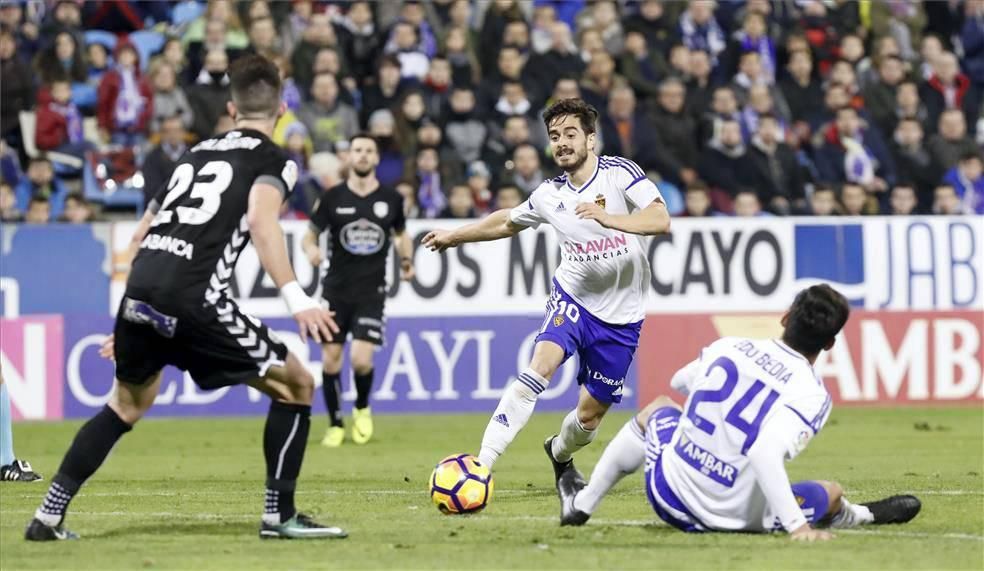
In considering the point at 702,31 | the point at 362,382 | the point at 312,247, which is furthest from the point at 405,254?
the point at 702,31

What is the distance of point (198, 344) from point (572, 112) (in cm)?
313

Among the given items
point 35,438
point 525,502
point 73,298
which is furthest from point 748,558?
point 73,298

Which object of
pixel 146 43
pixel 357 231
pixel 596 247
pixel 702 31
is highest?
pixel 146 43

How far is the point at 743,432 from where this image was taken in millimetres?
7789

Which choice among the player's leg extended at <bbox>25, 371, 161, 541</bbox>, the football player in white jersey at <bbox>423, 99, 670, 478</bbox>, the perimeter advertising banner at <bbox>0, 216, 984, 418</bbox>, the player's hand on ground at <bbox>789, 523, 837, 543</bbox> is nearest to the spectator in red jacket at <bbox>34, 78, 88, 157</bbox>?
the perimeter advertising banner at <bbox>0, 216, 984, 418</bbox>

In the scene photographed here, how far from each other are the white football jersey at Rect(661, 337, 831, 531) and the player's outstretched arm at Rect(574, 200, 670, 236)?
49.2 inches

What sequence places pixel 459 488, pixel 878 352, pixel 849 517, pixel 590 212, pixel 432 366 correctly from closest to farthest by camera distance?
1. pixel 849 517
2. pixel 590 212
3. pixel 459 488
4. pixel 432 366
5. pixel 878 352

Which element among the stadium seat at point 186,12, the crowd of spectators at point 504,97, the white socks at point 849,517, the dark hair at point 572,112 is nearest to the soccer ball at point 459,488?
the white socks at point 849,517

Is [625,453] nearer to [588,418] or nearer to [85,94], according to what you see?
[588,418]

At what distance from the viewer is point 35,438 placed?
1617cm

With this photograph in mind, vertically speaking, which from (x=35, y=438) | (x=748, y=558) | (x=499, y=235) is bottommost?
(x=35, y=438)

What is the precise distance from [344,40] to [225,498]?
39.7ft

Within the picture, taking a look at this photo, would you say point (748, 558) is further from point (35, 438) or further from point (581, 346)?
point (35, 438)

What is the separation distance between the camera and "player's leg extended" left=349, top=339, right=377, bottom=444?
51.5ft
